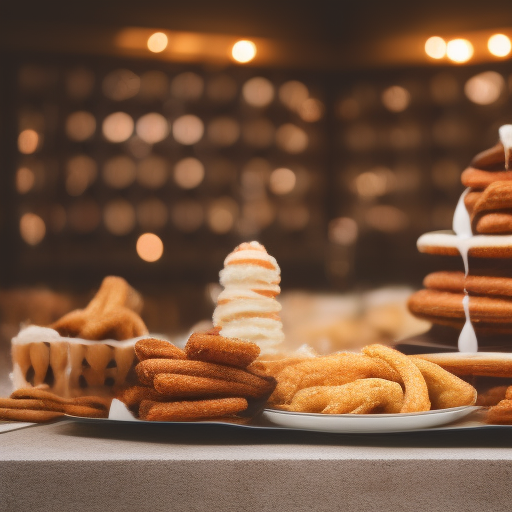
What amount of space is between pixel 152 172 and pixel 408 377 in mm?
1626

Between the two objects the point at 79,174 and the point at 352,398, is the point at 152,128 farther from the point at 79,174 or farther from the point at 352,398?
the point at 352,398

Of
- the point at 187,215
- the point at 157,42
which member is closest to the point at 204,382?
the point at 187,215

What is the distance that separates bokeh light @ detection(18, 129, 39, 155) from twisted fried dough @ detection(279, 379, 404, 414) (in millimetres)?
1566

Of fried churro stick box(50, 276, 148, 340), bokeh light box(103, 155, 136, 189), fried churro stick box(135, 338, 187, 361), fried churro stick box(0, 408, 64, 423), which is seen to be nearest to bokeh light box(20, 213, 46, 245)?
bokeh light box(103, 155, 136, 189)

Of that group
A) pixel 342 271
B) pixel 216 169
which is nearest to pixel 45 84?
pixel 216 169

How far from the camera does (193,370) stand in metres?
0.83

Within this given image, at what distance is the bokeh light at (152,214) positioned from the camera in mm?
2193

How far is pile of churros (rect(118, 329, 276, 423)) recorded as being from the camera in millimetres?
817

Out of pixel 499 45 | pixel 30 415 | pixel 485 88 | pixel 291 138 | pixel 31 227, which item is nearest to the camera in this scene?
pixel 30 415

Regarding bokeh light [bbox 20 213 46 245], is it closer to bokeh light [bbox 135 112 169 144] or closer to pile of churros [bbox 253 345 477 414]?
bokeh light [bbox 135 112 169 144]

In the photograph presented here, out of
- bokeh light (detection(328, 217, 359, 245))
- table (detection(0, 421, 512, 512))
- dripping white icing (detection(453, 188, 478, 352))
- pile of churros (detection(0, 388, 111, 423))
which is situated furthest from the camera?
bokeh light (detection(328, 217, 359, 245))

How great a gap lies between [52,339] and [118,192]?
3.92 feet

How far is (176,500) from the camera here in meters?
0.74

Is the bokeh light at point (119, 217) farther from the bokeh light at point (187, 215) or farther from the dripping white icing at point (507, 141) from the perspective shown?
the dripping white icing at point (507, 141)
